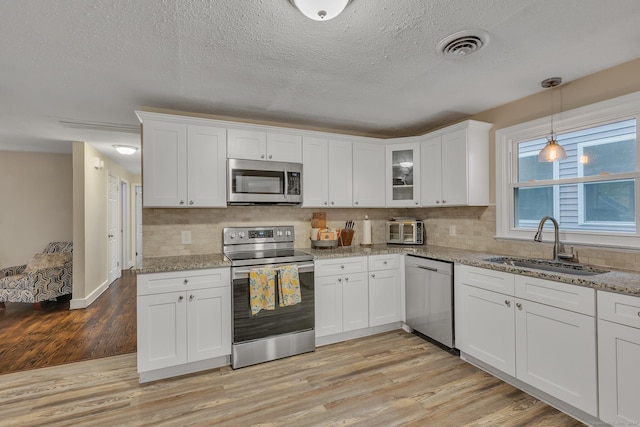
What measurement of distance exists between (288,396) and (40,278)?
4.35 m

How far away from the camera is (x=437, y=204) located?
11.2 feet

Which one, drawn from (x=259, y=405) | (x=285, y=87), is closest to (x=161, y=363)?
(x=259, y=405)

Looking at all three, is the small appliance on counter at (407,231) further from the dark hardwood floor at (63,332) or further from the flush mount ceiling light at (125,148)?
the flush mount ceiling light at (125,148)

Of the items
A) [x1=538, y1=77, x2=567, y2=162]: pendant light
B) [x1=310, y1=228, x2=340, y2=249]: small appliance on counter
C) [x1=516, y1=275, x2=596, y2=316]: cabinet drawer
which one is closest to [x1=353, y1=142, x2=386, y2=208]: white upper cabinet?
[x1=310, y1=228, x2=340, y2=249]: small appliance on counter

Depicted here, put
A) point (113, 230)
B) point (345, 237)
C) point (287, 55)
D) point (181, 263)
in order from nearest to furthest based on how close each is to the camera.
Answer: point (287, 55) < point (181, 263) < point (345, 237) < point (113, 230)

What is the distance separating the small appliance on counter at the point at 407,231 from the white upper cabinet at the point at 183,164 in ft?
6.61

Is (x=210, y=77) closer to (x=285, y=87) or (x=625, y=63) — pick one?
(x=285, y=87)

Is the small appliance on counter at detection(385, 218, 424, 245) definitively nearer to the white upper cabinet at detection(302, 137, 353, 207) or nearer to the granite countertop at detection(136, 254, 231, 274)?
the white upper cabinet at detection(302, 137, 353, 207)

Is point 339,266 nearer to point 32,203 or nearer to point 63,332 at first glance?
point 63,332

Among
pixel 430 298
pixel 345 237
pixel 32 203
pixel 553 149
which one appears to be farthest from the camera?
pixel 32 203

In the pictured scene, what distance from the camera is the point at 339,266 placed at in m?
3.12

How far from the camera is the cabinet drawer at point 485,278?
7.70ft

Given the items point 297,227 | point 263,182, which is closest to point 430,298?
point 297,227

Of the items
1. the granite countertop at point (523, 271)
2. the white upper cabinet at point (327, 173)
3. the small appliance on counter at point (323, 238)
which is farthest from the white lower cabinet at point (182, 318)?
the white upper cabinet at point (327, 173)
